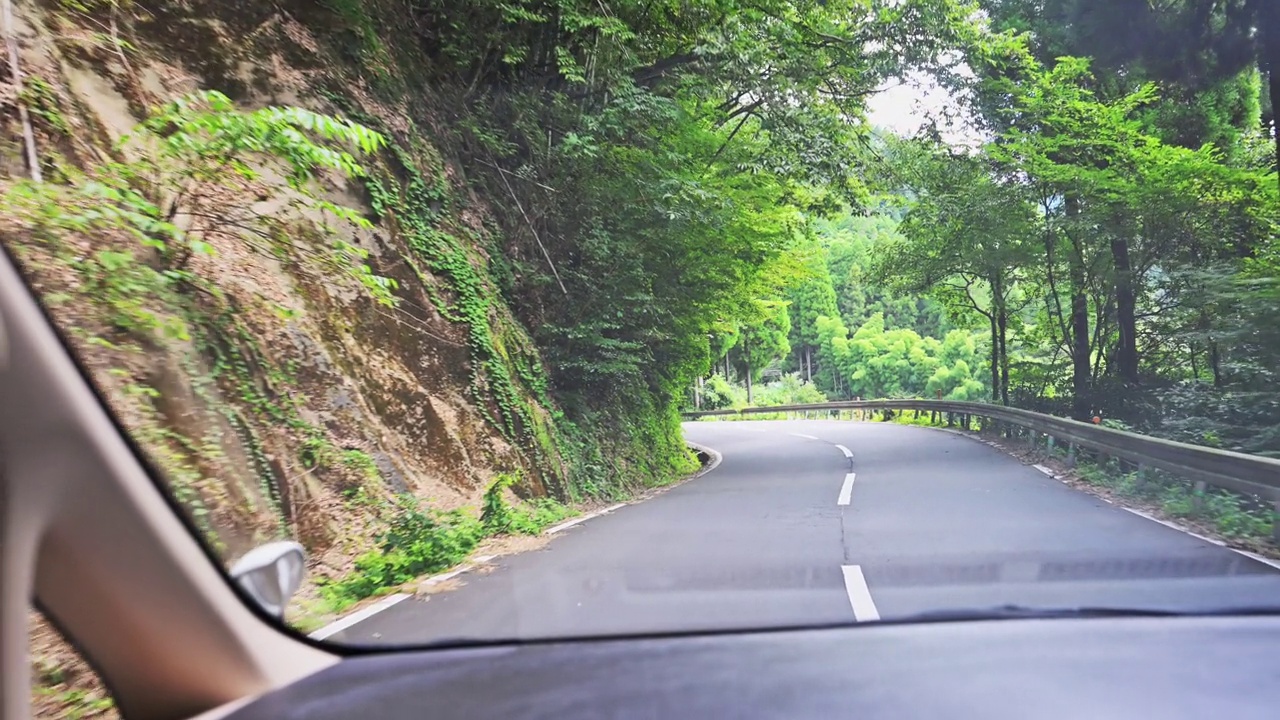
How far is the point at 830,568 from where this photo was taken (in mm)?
6695

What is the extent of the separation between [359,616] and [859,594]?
3.29 metres

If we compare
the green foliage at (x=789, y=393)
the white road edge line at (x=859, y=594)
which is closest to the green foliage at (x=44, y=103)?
the white road edge line at (x=859, y=594)

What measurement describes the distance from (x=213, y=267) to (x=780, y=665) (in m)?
5.89

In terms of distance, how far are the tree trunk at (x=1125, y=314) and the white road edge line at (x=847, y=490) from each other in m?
5.73

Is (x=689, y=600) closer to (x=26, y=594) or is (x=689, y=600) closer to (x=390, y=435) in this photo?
(x=26, y=594)

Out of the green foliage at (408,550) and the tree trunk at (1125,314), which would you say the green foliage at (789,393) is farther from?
the green foliage at (408,550)

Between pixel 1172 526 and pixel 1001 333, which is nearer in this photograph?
pixel 1172 526

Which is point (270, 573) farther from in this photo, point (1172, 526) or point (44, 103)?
point (1172, 526)

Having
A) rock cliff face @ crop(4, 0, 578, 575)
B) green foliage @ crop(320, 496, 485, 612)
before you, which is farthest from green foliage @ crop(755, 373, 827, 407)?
green foliage @ crop(320, 496, 485, 612)

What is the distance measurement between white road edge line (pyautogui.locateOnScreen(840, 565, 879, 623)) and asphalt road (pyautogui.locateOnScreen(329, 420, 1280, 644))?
2 cm

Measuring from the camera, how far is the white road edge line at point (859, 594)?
5.12 meters

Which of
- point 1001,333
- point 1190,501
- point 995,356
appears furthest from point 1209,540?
point 995,356

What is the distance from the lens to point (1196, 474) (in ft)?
30.5

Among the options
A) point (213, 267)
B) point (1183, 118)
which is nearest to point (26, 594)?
point (213, 267)
